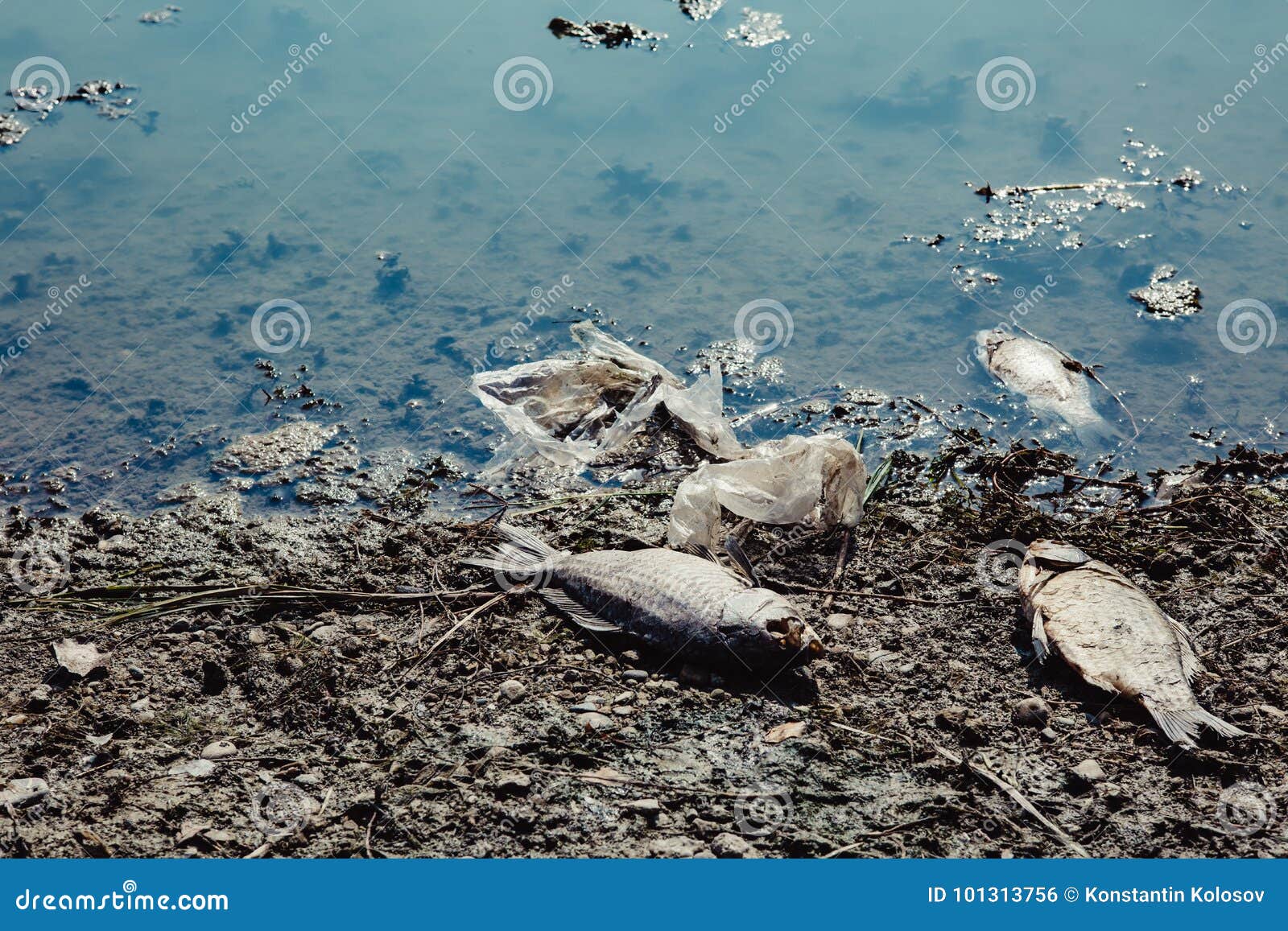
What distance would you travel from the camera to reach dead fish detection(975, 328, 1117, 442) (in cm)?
596

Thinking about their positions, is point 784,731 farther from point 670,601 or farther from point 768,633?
point 670,601

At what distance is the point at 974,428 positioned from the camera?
5.93m

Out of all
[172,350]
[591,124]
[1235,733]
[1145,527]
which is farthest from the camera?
[591,124]

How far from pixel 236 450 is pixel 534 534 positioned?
6.05 feet

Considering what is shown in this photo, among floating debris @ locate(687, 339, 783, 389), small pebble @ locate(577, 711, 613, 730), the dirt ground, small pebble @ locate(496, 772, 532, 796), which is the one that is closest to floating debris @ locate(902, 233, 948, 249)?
floating debris @ locate(687, 339, 783, 389)

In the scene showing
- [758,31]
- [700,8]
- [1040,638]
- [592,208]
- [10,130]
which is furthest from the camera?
[700,8]

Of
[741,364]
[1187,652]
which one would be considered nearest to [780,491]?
[741,364]

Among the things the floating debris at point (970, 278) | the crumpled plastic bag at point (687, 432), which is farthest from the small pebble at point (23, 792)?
the floating debris at point (970, 278)

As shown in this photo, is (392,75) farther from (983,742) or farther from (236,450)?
(983,742)

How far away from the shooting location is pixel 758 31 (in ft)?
31.8

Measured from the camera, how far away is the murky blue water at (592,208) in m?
6.27

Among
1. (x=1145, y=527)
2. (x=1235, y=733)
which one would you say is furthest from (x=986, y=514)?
(x=1235, y=733)

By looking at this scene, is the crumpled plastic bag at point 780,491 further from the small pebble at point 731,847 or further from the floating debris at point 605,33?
the floating debris at point 605,33

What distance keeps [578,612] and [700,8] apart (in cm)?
729
